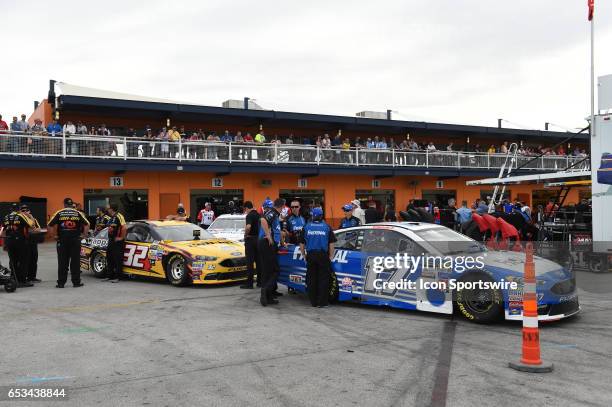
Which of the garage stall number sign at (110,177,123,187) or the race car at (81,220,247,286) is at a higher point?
the garage stall number sign at (110,177,123,187)

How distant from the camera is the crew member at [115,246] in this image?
40.3ft

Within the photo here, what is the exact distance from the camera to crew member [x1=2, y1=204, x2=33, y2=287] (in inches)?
455

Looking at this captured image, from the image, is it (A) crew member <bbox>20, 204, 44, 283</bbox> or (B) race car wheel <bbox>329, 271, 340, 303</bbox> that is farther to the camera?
(A) crew member <bbox>20, 204, 44, 283</bbox>

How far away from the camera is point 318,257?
29.0 ft

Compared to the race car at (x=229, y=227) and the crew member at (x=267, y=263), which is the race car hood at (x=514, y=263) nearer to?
the crew member at (x=267, y=263)

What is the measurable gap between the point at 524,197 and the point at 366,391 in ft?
106

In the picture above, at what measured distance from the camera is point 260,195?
27391 millimetres

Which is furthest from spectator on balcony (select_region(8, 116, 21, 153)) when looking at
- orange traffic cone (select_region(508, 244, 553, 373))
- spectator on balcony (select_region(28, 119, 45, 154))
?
orange traffic cone (select_region(508, 244, 553, 373))

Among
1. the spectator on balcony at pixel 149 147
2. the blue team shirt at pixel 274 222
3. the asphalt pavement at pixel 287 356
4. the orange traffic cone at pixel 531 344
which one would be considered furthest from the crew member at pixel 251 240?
the spectator on balcony at pixel 149 147

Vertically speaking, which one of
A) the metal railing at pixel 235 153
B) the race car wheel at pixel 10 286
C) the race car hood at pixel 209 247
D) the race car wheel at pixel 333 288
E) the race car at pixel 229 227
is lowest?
the race car wheel at pixel 10 286

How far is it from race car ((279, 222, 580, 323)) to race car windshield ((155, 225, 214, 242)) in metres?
3.79

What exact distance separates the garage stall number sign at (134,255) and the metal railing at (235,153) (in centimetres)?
1014

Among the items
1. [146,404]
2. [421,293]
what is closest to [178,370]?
[146,404]

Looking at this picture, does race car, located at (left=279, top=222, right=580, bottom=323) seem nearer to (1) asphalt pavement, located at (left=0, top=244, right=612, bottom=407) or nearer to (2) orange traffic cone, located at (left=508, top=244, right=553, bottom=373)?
(1) asphalt pavement, located at (left=0, top=244, right=612, bottom=407)
